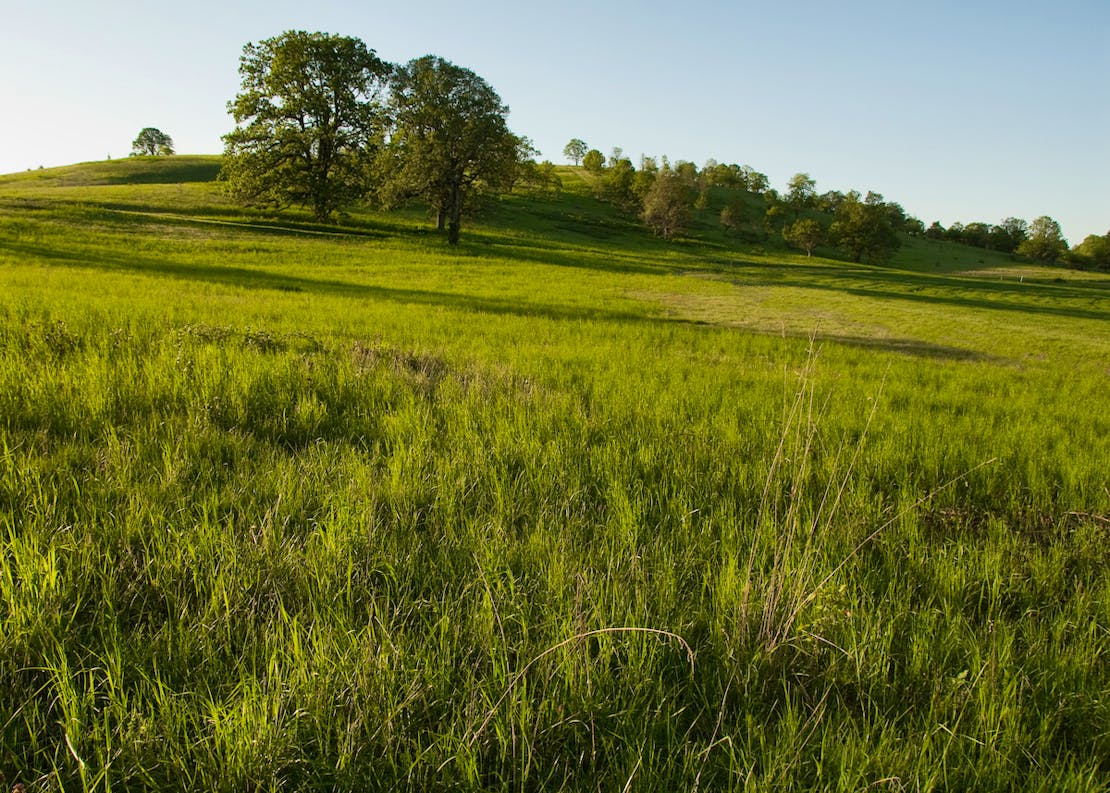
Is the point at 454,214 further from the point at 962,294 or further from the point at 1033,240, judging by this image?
the point at 1033,240

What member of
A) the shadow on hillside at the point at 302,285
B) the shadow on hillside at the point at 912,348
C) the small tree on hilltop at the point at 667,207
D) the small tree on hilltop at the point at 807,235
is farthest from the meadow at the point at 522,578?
the small tree on hilltop at the point at 807,235

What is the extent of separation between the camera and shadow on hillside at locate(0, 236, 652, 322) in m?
13.3

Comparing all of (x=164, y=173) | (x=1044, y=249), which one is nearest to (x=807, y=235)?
(x=1044, y=249)

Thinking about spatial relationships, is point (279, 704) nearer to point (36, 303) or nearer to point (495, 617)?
point (495, 617)

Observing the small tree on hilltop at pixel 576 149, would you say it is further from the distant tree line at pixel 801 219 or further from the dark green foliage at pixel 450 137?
the dark green foliage at pixel 450 137

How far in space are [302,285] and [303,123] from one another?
30.3 metres

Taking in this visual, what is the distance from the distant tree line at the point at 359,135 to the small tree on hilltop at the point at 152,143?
101 meters

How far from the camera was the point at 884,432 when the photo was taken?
4.66 m

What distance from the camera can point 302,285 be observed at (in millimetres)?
15273

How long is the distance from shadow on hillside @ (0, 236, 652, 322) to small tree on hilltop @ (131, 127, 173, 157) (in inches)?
4882

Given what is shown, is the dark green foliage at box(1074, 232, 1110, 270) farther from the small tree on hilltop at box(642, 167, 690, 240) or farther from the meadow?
the meadow

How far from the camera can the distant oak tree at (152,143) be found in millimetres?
113500

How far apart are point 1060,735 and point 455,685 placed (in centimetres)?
187

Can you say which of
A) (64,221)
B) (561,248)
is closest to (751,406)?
(64,221)
